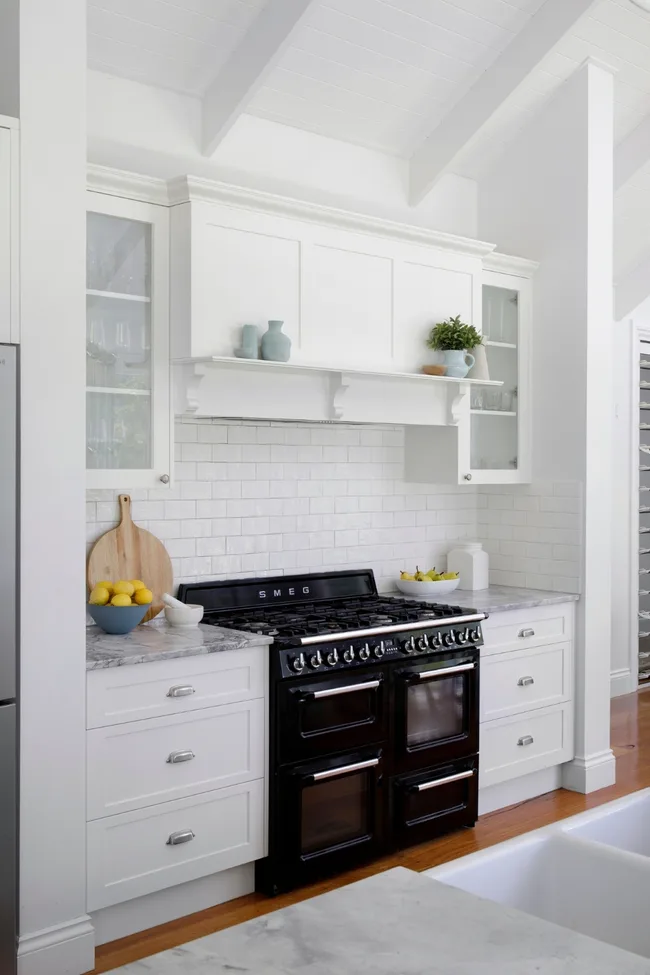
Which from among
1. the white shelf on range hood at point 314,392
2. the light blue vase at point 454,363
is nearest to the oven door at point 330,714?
the white shelf on range hood at point 314,392

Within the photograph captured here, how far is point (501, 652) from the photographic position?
4.61 metres

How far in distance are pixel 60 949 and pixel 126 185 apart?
2.61 m

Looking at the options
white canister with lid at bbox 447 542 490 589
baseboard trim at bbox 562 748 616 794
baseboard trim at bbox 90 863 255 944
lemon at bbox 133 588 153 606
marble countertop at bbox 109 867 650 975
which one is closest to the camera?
marble countertop at bbox 109 867 650 975

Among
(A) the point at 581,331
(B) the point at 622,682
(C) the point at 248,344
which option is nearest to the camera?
(C) the point at 248,344

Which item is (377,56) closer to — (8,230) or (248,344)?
(248,344)

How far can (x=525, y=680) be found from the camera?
186 inches

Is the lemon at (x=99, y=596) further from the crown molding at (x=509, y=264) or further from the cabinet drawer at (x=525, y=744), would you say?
the crown molding at (x=509, y=264)

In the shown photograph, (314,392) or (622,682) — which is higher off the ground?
(314,392)

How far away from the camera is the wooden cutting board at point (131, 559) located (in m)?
3.87

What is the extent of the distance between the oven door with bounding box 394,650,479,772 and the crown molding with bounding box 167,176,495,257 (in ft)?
6.13

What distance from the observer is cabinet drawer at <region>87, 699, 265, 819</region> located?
3.24 meters

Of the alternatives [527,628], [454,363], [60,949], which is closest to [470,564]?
[527,628]

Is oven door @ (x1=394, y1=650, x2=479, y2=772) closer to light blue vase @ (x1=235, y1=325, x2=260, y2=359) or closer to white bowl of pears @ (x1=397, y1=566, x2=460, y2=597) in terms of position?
white bowl of pears @ (x1=397, y1=566, x2=460, y2=597)

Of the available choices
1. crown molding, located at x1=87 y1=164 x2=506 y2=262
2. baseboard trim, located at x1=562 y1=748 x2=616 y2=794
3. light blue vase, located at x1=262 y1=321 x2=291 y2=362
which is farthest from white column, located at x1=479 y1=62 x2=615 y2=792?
light blue vase, located at x1=262 y1=321 x2=291 y2=362
